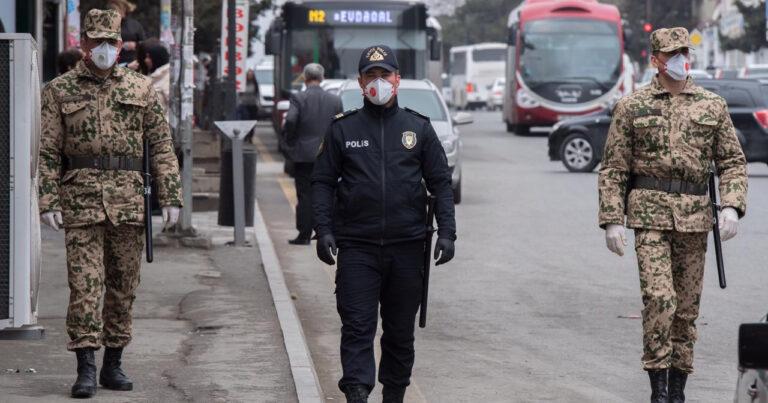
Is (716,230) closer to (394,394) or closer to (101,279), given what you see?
(394,394)

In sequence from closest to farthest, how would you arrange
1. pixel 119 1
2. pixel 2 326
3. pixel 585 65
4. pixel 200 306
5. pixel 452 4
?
1. pixel 2 326
2. pixel 200 306
3. pixel 119 1
4. pixel 585 65
5. pixel 452 4

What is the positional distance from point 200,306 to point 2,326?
3.74 m

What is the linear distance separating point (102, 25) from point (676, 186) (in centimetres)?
281

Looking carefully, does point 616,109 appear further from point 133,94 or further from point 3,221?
point 3,221

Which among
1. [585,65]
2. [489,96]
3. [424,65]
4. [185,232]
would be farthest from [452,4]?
[185,232]

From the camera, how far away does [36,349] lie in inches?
341

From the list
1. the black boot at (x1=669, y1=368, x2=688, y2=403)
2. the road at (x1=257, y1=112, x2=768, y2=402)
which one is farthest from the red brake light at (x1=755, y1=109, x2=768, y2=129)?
the black boot at (x1=669, y1=368, x2=688, y2=403)

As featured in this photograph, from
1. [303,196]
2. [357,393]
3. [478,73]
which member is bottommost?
[357,393]

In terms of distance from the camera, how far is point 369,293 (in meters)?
6.62

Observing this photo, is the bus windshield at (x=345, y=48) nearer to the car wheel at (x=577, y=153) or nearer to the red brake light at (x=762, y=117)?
the car wheel at (x=577, y=153)

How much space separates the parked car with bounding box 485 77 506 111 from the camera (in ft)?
234

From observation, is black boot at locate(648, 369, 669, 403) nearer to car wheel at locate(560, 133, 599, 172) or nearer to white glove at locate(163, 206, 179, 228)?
white glove at locate(163, 206, 179, 228)

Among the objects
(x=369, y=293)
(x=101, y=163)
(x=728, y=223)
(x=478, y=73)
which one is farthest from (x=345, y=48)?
(x=478, y=73)

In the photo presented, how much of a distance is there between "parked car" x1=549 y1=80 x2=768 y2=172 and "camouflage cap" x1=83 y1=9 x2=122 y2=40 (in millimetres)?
18156
